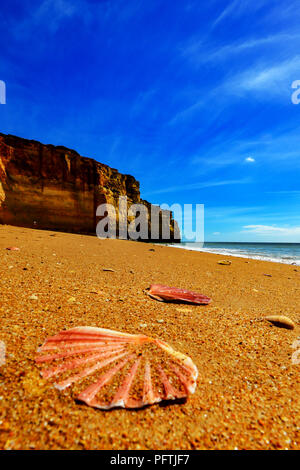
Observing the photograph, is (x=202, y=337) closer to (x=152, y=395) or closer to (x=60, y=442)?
(x=152, y=395)

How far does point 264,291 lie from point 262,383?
2.70 meters

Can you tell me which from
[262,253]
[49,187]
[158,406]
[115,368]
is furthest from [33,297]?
[49,187]

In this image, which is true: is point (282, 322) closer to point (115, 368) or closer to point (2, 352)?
point (115, 368)

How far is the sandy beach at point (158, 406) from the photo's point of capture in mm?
822

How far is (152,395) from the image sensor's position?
104 centimetres

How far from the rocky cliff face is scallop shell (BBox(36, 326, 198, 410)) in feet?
61.4

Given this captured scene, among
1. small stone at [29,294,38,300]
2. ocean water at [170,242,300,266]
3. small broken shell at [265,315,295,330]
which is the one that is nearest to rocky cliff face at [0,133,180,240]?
ocean water at [170,242,300,266]

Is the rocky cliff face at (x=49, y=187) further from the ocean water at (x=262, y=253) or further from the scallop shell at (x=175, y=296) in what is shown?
the scallop shell at (x=175, y=296)

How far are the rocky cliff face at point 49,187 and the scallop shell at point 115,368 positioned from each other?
61.4ft

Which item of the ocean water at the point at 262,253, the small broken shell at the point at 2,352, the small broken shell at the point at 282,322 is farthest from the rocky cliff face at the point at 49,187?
the small broken shell at the point at 282,322

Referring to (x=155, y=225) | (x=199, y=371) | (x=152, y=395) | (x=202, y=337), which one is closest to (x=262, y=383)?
(x=199, y=371)

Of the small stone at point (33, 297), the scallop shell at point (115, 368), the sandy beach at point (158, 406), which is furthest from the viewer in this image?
the small stone at point (33, 297)

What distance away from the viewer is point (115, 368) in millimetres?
1199

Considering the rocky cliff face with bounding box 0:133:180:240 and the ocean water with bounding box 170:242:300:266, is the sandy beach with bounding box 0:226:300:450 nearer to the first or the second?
the ocean water with bounding box 170:242:300:266
